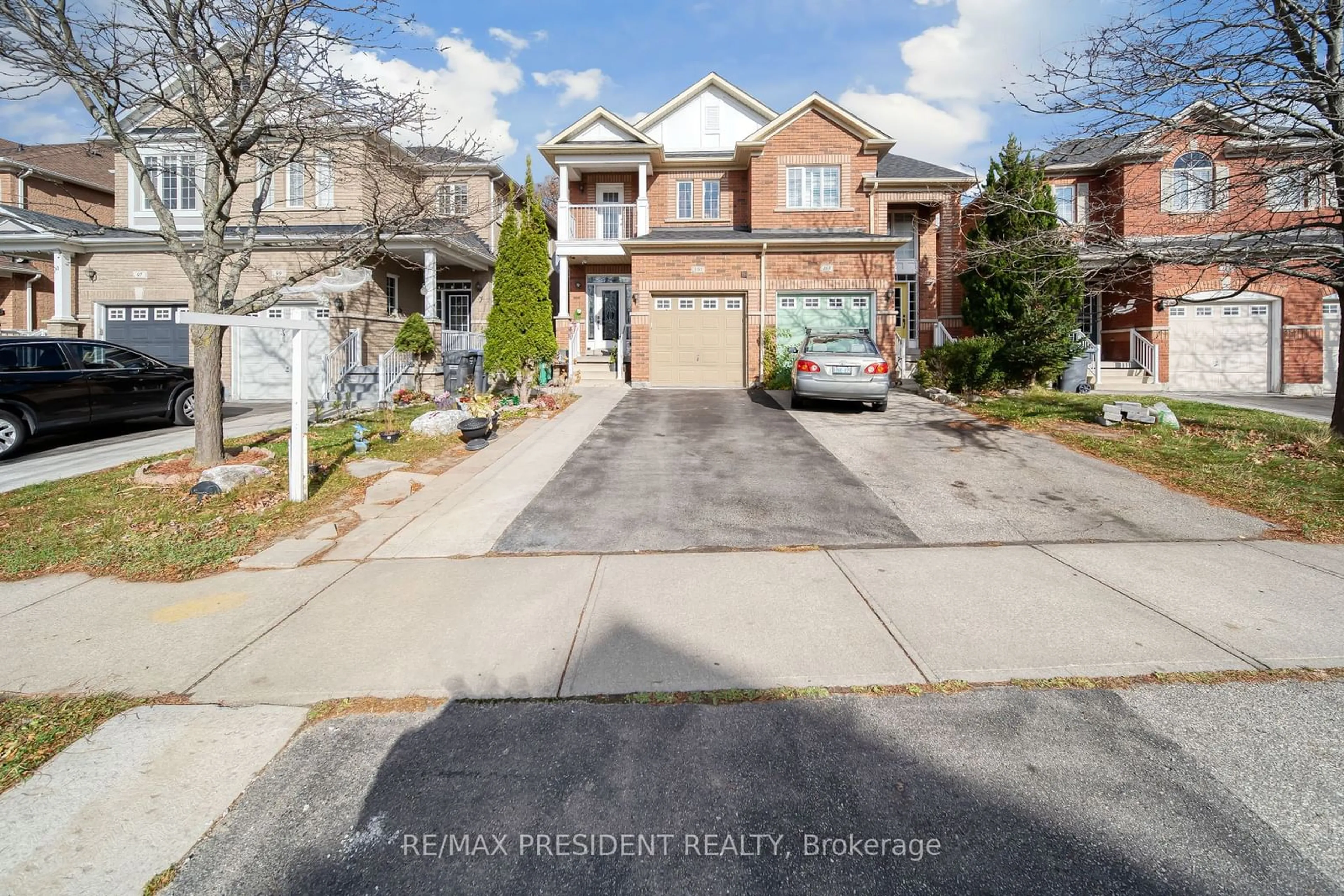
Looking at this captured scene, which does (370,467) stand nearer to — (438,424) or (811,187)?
(438,424)

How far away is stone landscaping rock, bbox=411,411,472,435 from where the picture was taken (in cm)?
1020

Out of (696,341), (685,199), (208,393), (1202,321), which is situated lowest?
(208,393)

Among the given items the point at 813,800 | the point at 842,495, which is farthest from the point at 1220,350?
the point at 813,800

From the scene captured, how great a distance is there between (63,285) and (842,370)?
19.6 meters

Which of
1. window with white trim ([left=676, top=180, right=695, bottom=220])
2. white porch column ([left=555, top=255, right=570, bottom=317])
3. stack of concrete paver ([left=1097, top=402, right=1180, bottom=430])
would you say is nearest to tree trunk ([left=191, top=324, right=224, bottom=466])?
white porch column ([left=555, top=255, right=570, bottom=317])

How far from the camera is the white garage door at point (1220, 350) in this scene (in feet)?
59.7

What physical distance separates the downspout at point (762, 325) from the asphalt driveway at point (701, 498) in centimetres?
595

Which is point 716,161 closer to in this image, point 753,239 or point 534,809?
point 753,239

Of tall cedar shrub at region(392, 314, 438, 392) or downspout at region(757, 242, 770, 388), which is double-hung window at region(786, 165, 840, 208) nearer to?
downspout at region(757, 242, 770, 388)

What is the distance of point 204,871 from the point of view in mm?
2172

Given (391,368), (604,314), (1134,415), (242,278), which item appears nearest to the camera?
(1134,415)

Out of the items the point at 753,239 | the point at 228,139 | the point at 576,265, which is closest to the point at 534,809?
the point at 228,139

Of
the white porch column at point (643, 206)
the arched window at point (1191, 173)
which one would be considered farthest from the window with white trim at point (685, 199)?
the arched window at point (1191, 173)

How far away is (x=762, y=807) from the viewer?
2.42 metres
